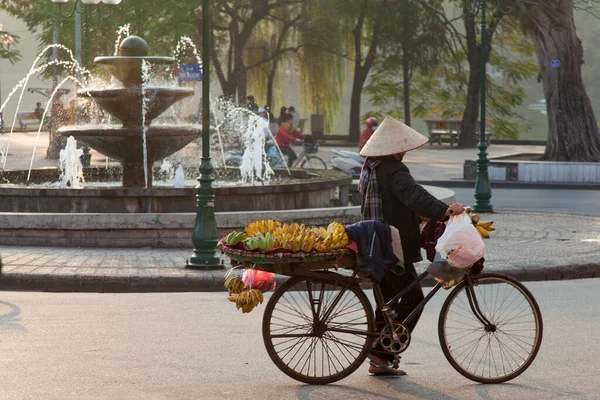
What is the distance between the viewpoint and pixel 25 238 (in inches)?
574

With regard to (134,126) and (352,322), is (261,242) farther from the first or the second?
(134,126)

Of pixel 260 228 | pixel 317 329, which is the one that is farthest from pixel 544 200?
pixel 260 228

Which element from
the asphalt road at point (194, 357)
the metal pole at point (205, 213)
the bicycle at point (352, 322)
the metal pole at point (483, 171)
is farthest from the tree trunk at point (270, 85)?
the bicycle at point (352, 322)

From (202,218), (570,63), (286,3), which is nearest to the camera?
(202,218)

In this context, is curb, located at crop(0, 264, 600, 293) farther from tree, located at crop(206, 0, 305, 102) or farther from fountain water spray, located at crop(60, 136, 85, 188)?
tree, located at crop(206, 0, 305, 102)

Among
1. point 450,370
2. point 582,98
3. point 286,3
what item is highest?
point 286,3

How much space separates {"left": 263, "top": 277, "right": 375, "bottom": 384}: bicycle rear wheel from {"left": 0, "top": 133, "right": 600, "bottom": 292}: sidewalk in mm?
4566

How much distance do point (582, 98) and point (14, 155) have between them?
2079 cm

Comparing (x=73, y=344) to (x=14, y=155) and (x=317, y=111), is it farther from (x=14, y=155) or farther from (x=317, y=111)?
(x=317, y=111)

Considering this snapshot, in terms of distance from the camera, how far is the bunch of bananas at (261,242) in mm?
7086

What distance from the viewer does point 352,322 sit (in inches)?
289

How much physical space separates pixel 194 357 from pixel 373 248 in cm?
168

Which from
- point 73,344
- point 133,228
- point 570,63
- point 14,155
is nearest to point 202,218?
point 133,228

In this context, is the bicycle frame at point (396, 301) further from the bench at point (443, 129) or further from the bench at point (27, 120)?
the bench at point (27, 120)
